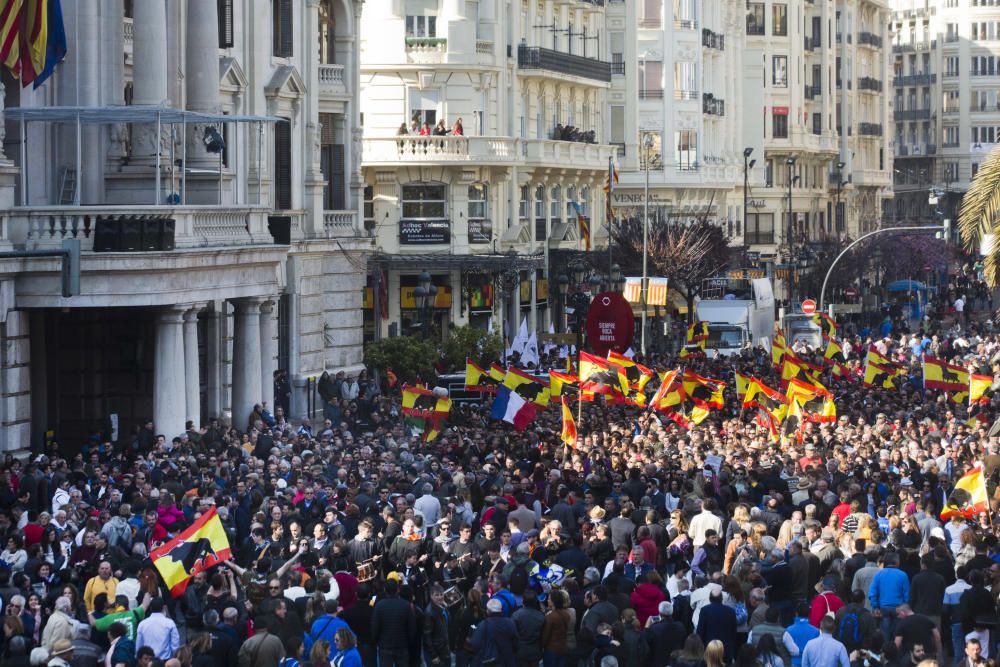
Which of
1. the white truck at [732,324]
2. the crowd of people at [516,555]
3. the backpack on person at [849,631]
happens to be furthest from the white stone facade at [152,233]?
the white truck at [732,324]

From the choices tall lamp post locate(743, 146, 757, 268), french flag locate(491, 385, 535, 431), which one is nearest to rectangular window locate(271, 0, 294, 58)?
french flag locate(491, 385, 535, 431)

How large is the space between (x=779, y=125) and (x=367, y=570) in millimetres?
81524

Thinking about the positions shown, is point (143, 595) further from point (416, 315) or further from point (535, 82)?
point (535, 82)

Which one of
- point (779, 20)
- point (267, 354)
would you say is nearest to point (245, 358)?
point (267, 354)

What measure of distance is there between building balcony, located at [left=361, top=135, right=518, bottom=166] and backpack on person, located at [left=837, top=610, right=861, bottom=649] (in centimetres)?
4490

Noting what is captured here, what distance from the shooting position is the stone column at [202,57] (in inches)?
1693

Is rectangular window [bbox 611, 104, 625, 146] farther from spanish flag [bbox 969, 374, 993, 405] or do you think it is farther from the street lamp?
spanish flag [bbox 969, 374, 993, 405]

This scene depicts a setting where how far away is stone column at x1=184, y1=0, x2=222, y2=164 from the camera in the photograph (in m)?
43.0

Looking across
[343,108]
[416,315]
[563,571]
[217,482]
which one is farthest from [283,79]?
[563,571]

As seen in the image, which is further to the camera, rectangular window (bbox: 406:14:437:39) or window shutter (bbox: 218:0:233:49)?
rectangular window (bbox: 406:14:437:39)

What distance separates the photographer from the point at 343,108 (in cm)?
5334

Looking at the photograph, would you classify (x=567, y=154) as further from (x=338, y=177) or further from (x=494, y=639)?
(x=494, y=639)

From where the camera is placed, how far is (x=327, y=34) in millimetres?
53094

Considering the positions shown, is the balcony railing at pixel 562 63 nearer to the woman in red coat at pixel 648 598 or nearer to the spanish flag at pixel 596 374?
the spanish flag at pixel 596 374
